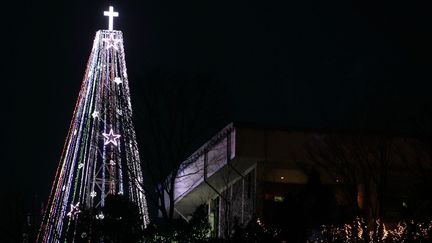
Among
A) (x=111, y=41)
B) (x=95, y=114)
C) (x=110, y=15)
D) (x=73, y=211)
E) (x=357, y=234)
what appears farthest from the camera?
(x=110, y=15)

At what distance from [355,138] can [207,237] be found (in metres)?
6.09

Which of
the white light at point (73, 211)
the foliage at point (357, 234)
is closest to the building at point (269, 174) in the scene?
the foliage at point (357, 234)

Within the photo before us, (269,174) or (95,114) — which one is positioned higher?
(95,114)

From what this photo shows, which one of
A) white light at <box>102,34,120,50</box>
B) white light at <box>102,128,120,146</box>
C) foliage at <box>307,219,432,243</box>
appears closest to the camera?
foliage at <box>307,219,432,243</box>

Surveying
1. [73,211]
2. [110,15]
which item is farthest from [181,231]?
[110,15]

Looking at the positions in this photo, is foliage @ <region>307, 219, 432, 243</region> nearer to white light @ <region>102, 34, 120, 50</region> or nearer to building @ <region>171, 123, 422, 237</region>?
building @ <region>171, 123, 422, 237</region>

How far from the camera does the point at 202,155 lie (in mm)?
39125

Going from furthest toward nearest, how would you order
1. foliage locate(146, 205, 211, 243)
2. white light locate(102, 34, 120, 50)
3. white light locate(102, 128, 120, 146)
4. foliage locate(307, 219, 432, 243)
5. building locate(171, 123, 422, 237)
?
white light locate(102, 34, 120, 50)
white light locate(102, 128, 120, 146)
foliage locate(146, 205, 211, 243)
building locate(171, 123, 422, 237)
foliage locate(307, 219, 432, 243)

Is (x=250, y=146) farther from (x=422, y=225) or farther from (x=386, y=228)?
(x=422, y=225)

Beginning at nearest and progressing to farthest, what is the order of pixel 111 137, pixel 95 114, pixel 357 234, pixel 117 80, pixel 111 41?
1. pixel 357 234
2. pixel 117 80
3. pixel 111 137
4. pixel 95 114
5. pixel 111 41

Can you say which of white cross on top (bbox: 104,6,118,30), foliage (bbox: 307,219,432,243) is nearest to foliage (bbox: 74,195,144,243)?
foliage (bbox: 307,219,432,243)

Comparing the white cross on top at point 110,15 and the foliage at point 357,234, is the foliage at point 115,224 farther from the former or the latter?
the white cross on top at point 110,15

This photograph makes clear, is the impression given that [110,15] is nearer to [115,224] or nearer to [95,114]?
[95,114]

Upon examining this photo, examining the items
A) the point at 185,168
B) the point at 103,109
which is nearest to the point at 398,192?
the point at 103,109
